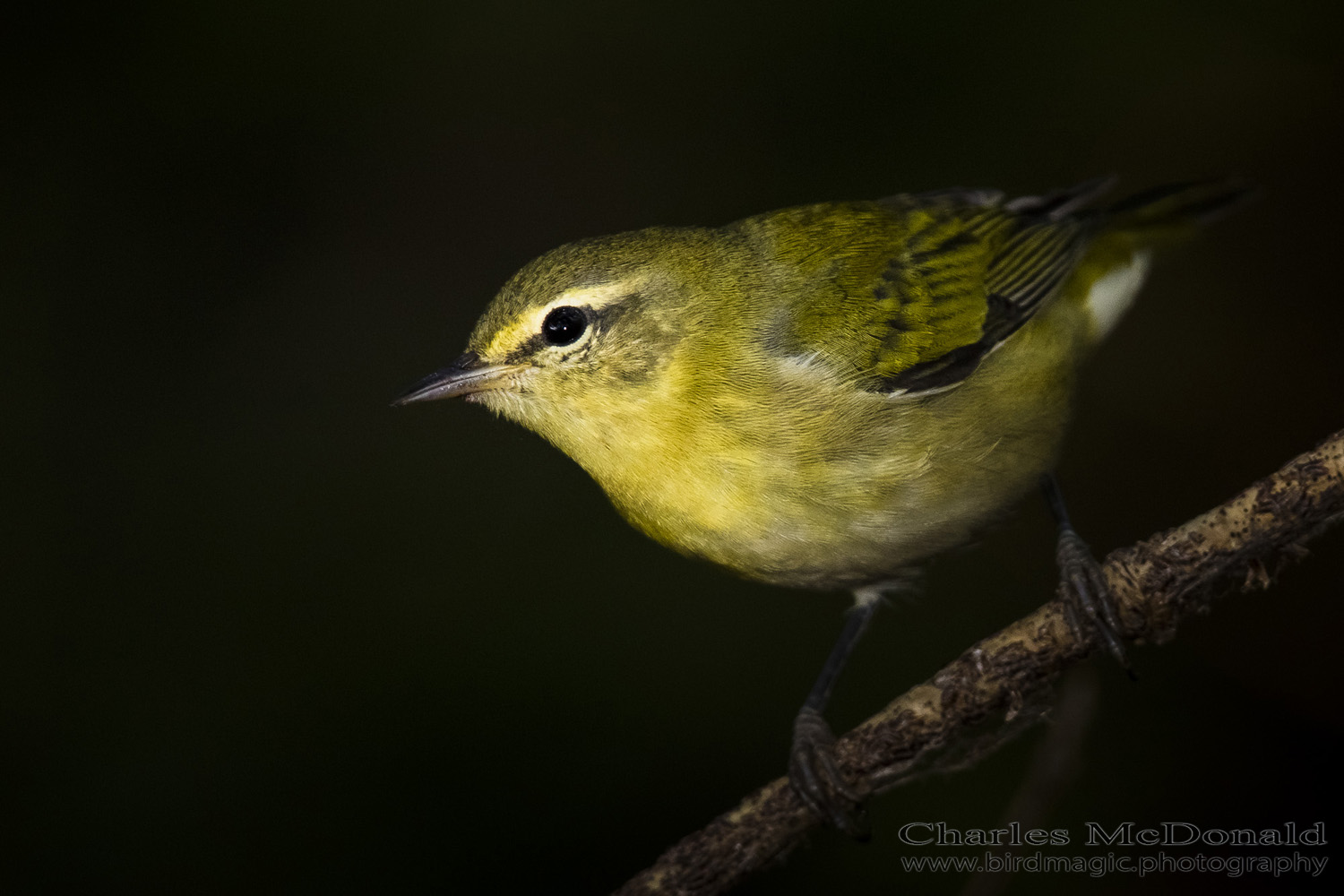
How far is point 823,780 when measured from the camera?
9.89 feet

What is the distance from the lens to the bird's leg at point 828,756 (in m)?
2.89

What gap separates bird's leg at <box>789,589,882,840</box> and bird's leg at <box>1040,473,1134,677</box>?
27.0 inches

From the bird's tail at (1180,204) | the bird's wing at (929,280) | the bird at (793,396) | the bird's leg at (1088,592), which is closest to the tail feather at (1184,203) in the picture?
the bird's tail at (1180,204)

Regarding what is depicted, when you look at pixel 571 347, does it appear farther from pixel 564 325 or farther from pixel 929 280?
pixel 929 280

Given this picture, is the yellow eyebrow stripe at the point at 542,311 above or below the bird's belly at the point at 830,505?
above

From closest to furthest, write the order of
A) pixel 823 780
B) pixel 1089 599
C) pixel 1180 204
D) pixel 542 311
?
pixel 1089 599, pixel 542 311, pixel 823 780, pixel 1180 204

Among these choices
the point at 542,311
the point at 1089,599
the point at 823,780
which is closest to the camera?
the point at 1089,599

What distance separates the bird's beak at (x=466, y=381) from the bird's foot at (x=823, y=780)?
51.7 inches

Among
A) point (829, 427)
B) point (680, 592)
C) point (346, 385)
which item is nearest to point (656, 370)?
point (829, 427)

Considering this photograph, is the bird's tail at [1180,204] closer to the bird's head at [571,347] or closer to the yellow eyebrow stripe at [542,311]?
the bird's head at [571,347]

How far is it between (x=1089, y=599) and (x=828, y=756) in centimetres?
90

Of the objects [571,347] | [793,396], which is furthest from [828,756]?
[571,347]

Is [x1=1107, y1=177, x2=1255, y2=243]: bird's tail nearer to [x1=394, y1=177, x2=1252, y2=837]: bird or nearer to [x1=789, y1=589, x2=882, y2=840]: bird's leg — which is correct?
[x1=394, y1=177, x2=1252, y2=837]: bird

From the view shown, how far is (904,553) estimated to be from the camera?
2.91 metres
